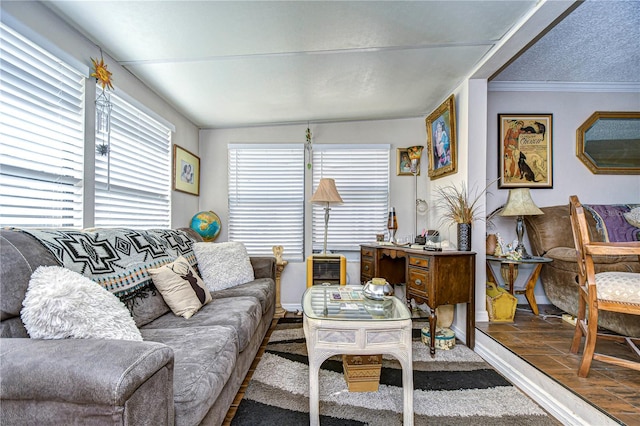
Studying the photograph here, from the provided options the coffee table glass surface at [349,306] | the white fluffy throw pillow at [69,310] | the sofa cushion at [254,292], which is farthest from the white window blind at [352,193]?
the white fluffy throw pillow at [69,310]

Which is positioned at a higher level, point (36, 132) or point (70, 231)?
point (36, 132)

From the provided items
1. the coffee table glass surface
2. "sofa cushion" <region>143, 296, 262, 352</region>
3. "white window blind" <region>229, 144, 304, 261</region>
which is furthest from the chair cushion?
"white window blind" <region>229, 144, 304, 261</region>

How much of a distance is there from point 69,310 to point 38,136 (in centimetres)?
117

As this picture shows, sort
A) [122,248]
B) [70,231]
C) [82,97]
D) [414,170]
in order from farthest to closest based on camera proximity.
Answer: [414,170]
[82,97]
[122,248]
[70,231]

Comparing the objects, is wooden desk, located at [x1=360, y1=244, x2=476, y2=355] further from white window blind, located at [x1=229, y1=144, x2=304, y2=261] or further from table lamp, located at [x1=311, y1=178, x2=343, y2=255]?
white window blind, located at [x1=229, y1=144, x2=304, y2=261]

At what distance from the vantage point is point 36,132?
1606 mm

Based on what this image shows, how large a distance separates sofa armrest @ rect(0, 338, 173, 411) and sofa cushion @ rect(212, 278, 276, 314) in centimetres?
145

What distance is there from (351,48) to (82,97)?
189 centimetres

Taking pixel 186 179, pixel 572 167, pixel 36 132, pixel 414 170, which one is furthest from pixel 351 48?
pixel 572 167

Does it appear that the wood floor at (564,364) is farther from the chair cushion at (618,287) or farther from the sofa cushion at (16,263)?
the sofa cushion at (16,263)

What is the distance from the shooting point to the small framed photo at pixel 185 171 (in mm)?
3129

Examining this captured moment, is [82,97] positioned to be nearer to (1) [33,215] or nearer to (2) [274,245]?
(1) [33,215]

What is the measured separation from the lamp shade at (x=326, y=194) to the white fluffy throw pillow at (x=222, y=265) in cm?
104

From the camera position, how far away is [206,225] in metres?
3.45
